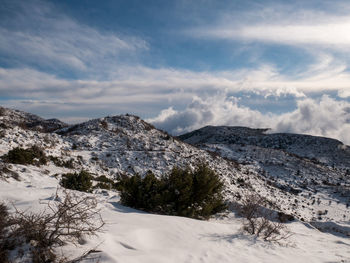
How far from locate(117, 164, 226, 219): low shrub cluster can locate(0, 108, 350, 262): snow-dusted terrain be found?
2.07 ft

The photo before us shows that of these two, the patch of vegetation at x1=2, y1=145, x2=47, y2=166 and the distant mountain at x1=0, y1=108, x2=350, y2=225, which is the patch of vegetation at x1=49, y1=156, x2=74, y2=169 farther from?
the patch of vegetation at x1=2, y1=145, x2=47, y2=166

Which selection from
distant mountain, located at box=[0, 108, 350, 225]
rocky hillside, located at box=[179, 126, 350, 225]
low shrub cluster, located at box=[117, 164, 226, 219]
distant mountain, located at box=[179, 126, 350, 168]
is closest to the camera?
low shrub cluster, located at box=[117, 164, 226, 219]

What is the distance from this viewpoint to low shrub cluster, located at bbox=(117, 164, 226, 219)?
8109 millimetres

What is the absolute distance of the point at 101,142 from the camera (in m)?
23.2

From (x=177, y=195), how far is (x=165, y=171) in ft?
31.9

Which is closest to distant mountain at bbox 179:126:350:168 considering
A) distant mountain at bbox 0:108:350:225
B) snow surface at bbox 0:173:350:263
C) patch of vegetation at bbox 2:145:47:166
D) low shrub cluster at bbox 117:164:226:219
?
distant mountain at bbox 0:108:350:225

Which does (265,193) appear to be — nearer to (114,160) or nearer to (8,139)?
(114,160)

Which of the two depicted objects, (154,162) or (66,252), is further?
(154,162)

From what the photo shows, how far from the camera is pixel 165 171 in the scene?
59.3ft

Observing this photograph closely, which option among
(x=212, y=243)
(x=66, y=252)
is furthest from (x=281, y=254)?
(x=66, y=252)

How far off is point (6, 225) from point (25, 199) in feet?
8.15

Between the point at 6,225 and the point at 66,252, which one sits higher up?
the point at 6,225

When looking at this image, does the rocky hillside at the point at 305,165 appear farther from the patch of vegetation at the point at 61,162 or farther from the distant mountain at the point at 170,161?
the patch of vegetation at the point at 61,162

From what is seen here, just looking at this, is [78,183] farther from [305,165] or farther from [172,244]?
[305,165]
